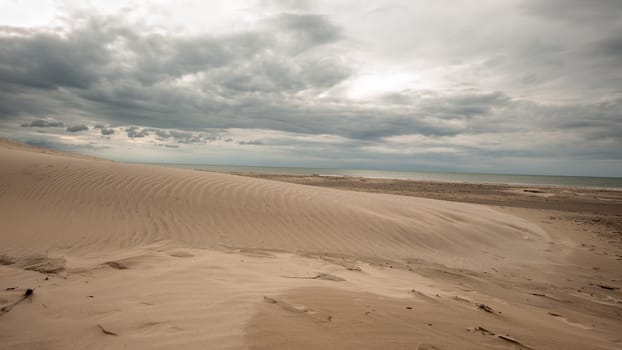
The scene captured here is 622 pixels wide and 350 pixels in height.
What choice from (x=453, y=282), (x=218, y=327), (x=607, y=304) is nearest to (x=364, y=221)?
(x=453, y=282)

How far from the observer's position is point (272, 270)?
4.05 m

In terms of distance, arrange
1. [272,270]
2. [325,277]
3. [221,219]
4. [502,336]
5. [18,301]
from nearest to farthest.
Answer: [502,336] < [18,301] < [325,277] < [272,270] < [221,219]

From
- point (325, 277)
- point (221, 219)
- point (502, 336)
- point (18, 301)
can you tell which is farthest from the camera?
point (221, 219)

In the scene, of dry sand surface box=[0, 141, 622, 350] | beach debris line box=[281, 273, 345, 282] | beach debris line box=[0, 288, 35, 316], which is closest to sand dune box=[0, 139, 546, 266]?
dry sand surface box=[0, 141, 622, 350]

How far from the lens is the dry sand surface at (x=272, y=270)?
7.64ft

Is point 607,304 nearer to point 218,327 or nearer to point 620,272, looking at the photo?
point 620,272

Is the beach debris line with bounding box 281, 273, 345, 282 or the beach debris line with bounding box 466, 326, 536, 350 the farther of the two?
the beach debris line with bounding box 281, 273, 345, 282

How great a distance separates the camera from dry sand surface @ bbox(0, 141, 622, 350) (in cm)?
233

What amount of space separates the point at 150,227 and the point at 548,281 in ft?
23.4

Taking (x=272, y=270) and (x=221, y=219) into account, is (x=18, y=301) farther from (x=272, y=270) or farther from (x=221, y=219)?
(x=221, y=219)

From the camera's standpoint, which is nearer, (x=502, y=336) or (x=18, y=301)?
(x=502, y=336)

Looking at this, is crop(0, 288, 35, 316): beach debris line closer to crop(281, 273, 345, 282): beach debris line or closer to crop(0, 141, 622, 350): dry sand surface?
crop(0, 141, 622, 350): dry sand surface

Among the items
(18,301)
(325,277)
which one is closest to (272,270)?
(325,277)

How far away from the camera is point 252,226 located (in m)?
6.72
